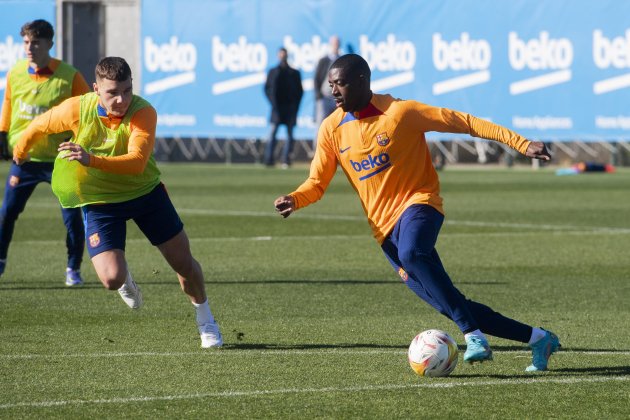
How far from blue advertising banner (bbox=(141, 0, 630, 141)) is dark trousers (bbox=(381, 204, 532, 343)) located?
2234cm

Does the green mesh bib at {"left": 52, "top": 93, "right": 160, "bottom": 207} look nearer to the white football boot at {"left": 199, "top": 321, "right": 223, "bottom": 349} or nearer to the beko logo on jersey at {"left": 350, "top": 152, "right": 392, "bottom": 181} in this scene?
the white football boot at {"left": 199, "top": 321, "right": 223, "bottom": 349}

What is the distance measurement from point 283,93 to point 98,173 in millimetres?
21816

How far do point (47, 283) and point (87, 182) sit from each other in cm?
350

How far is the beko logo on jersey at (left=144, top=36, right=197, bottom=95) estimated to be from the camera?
33656 mm

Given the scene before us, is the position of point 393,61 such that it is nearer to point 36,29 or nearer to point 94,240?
point 36,29

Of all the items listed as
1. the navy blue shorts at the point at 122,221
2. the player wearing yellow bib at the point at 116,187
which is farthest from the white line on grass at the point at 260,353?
the navy blue shorts at the point at 122,221

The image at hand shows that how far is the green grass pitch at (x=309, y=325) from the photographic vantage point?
265 inches

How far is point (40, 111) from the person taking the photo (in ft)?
38.6

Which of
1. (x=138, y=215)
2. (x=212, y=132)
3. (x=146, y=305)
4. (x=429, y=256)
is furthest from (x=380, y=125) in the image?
(x=212, y=132)

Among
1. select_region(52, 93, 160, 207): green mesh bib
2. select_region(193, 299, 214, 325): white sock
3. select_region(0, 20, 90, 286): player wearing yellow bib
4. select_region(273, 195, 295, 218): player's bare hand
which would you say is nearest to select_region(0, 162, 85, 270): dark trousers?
select_region(0, 20, 90, 286): player wearing yellow bib

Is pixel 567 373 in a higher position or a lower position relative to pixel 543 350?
lower

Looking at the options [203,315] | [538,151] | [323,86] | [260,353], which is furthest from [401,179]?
[323,86]

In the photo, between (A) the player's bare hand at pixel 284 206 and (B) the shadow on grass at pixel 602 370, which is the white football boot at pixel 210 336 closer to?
(A) the player's bare hand at pixel 284 206

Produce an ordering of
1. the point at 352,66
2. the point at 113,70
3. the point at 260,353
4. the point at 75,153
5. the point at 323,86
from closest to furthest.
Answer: the point at 75,153
the point at 352,66
the point at 113,70
the point at 260,353
the point at 323,86
